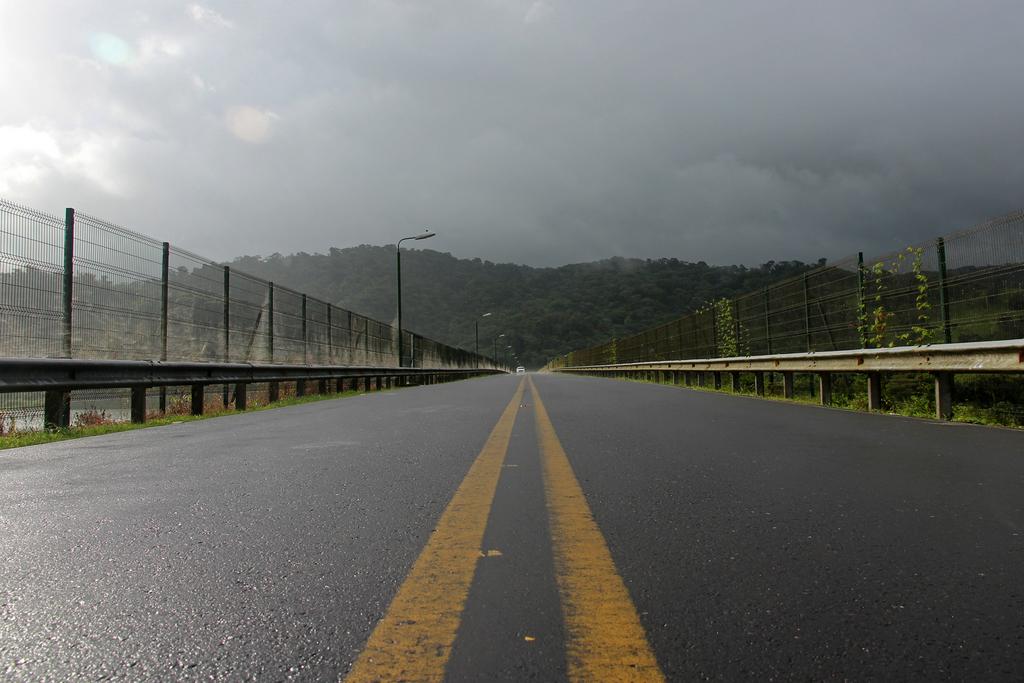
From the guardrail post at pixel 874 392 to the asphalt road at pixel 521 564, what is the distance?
4913 mm

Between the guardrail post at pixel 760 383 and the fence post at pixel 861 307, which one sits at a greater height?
the fence post at pixel 861 307

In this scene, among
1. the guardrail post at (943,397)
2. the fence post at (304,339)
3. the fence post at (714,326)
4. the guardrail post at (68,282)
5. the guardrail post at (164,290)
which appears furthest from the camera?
the fence post at (714,326)

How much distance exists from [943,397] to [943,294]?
1.44 meters

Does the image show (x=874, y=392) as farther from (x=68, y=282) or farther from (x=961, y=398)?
(x=68, y=282)

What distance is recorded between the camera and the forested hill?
89.1 meters

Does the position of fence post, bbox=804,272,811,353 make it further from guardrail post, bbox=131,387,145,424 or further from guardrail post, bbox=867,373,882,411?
guardrail post, bbox=131,387,145,424

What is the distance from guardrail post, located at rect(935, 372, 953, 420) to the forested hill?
63916 mm

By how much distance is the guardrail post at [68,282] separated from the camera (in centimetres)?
877

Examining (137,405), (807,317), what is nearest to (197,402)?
(137,405)

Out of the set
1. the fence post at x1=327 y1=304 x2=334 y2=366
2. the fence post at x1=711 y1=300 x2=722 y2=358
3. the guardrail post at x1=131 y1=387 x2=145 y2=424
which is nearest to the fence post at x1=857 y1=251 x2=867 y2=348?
the fence post at x1=711 y1=300 x2=722 y2=358

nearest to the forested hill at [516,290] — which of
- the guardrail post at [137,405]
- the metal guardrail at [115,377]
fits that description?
the metal guardrail at [115,377]

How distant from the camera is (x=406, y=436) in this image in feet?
22.3

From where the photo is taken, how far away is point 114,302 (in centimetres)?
993

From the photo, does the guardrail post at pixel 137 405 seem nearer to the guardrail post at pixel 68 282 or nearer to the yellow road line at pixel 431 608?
the guardrail post at pixel 68 282
